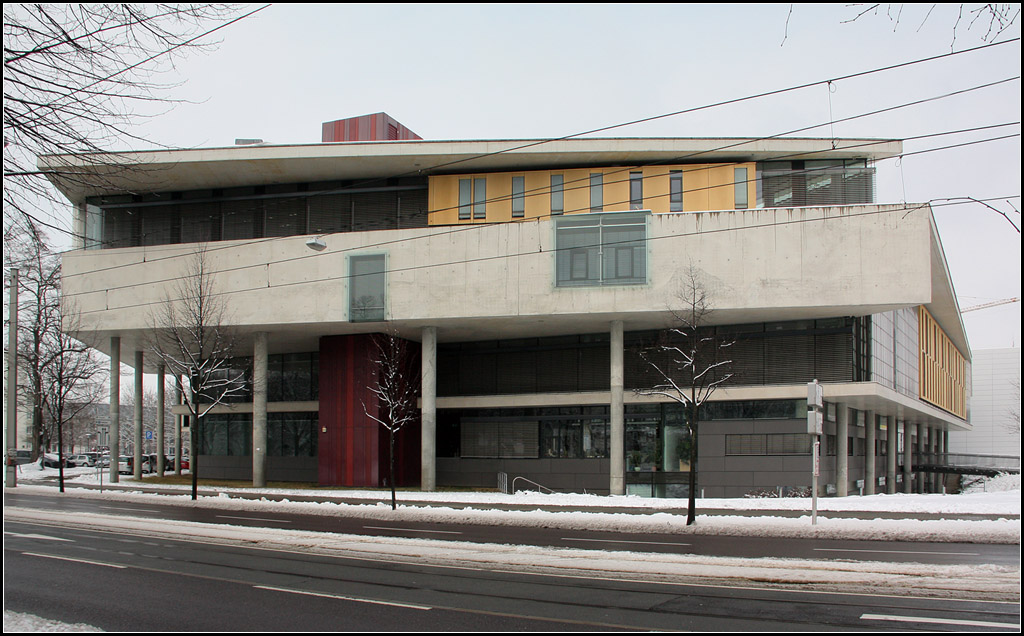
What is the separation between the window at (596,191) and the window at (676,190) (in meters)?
2.87

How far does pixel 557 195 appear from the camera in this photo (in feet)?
114

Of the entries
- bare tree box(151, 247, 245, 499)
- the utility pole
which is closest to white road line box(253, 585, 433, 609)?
the utility pole

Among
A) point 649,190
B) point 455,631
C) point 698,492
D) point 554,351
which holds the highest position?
point 649,190

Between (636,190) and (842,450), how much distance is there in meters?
14.2

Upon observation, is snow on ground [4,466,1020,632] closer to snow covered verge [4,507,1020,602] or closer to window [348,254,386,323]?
snow covered verge [4,507,1020,602]

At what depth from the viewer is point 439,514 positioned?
22812 millimetres

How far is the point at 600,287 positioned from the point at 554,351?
708cm

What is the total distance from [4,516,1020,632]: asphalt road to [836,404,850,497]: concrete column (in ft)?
84.9

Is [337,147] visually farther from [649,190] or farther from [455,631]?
[455,631]

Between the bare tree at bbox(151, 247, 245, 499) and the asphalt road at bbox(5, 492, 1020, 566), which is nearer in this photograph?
the asphalt road at bbox(5, 492, 1020, 566)

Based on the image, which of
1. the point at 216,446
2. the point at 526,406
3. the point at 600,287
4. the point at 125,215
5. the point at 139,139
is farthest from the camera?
the point at 216,446

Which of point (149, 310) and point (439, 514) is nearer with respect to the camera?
point (439, 514)

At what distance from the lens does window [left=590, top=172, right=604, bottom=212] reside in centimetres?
3431

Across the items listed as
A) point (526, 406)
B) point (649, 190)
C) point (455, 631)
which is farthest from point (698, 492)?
point (455, 631)
